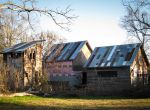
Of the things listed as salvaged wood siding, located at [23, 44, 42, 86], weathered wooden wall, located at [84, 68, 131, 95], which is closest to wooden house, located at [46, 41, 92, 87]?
salvaged wood siding, located at [23, 44, 42, 86]

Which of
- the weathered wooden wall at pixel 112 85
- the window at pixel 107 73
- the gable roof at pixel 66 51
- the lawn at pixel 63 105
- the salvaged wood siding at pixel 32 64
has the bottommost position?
the lawn at pixel 63 105

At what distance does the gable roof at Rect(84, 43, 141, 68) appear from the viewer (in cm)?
3666

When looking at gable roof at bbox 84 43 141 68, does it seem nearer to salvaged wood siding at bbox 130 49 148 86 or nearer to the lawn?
salvaged wood siding at bbox 130 49 148 86

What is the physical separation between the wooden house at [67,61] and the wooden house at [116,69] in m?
2.91

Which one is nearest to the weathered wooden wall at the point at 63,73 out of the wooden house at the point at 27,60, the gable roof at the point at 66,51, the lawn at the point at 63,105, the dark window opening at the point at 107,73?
the gable roof at the point at 66,51

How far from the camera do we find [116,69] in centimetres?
3688

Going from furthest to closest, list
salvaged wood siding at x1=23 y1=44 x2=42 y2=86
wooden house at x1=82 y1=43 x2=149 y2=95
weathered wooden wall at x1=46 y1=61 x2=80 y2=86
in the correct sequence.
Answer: weathered wooden wall at x1=46 y1=61 x2=80 y2=86 → salvaged wood siding at x1=23 y1=44 x2=42 y2=86 → wooden house at x1=82 y1=43 x2=149 y2=95

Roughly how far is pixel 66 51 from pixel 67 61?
8.63 feet

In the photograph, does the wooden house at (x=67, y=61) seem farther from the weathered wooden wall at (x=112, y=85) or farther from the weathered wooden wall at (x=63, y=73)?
the weathered wooden wall at (x=112, y=85)

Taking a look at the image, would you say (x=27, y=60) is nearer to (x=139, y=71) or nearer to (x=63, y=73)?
(x=63, y=73)

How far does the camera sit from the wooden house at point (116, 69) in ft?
118

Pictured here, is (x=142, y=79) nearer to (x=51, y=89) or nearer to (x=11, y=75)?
(x=51, y=89)

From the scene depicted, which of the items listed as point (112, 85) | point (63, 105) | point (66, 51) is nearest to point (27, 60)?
point (66, 51)

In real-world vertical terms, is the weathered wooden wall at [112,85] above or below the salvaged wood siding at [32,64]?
below
